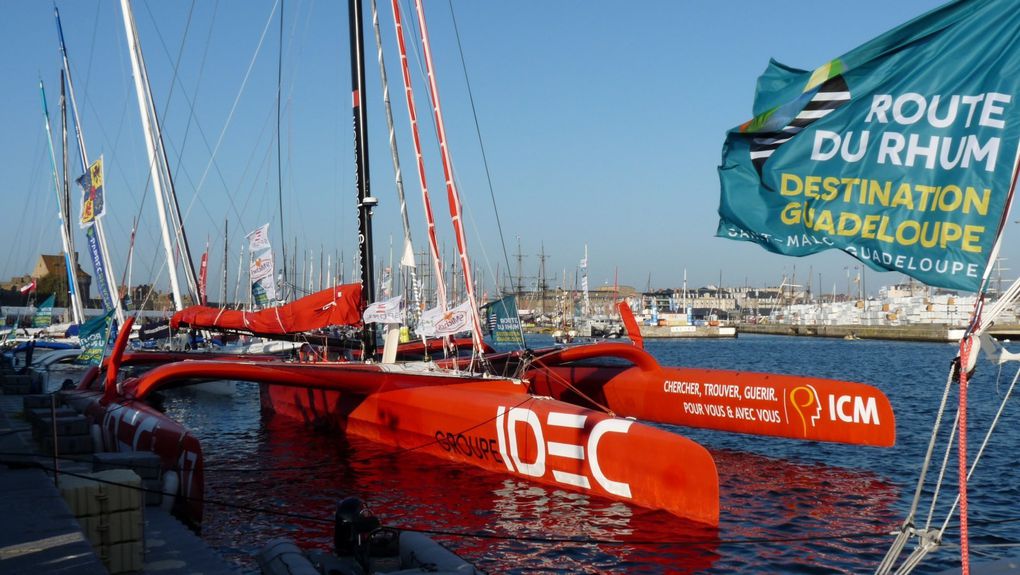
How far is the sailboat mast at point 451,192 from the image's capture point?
1232cm

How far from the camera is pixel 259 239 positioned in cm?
1536

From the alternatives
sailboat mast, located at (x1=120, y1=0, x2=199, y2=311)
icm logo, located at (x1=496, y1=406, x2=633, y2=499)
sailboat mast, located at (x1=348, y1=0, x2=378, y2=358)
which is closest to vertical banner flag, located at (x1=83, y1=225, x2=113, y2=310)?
sailboat mast, located at (x1=120, y1=0, x2=199, y2=311)

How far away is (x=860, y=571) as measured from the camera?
299 inches

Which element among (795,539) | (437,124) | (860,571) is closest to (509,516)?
(795,539)

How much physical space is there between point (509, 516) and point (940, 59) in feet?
23.9

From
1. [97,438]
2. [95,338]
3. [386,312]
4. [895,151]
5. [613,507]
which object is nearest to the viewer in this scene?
[895,151]

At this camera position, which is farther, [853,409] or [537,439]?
[853,409]

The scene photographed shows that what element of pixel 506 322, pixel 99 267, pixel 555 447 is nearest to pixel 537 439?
pixel 555 447

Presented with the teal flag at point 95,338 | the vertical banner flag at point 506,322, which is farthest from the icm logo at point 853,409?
the teal flag at point 95,338

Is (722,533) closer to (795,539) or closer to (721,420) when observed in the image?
(795,539)

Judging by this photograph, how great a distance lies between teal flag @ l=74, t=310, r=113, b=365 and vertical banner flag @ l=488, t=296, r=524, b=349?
5951 mm

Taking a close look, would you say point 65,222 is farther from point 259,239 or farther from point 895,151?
point 895,151

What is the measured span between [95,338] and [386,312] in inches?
188

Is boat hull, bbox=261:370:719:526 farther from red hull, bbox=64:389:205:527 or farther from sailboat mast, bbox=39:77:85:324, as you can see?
sailboat mast, bbox=39:77:85:324
